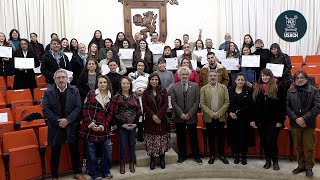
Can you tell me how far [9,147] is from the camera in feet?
13.8

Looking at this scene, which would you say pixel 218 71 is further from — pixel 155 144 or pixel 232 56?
pixel 155 144

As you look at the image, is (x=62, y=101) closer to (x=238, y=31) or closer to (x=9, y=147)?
(x=9, y=147)

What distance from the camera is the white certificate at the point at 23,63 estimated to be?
5.53 metres

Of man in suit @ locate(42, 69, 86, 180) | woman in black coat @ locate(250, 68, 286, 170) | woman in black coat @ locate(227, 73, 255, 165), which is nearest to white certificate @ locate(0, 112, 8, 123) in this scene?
→ man in suit @ locate(42, 69, 86, 180)

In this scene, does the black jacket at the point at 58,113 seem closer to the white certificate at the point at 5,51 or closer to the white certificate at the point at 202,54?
the white certificate at the point at 5,51

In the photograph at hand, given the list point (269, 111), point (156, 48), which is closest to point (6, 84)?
point (156, 48)

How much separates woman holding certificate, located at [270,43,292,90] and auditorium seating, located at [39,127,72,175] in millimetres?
3759

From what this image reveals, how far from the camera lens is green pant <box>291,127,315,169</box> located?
13.9ft

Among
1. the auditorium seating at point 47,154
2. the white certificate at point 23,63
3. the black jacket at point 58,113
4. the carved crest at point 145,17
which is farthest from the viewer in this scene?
the carved crest at point 145,17

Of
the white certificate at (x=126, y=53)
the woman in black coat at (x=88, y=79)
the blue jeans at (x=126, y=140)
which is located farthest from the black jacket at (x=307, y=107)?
the white certificate at (x=126, y=53)

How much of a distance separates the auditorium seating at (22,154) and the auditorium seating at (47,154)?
79 mm

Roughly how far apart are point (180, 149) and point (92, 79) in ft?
5.60

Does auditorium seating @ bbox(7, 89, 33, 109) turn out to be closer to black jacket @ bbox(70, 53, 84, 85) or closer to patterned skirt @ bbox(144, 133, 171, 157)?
black jacket @ bbox(70, 53, 84, 85)

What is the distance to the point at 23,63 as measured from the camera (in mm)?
5551
